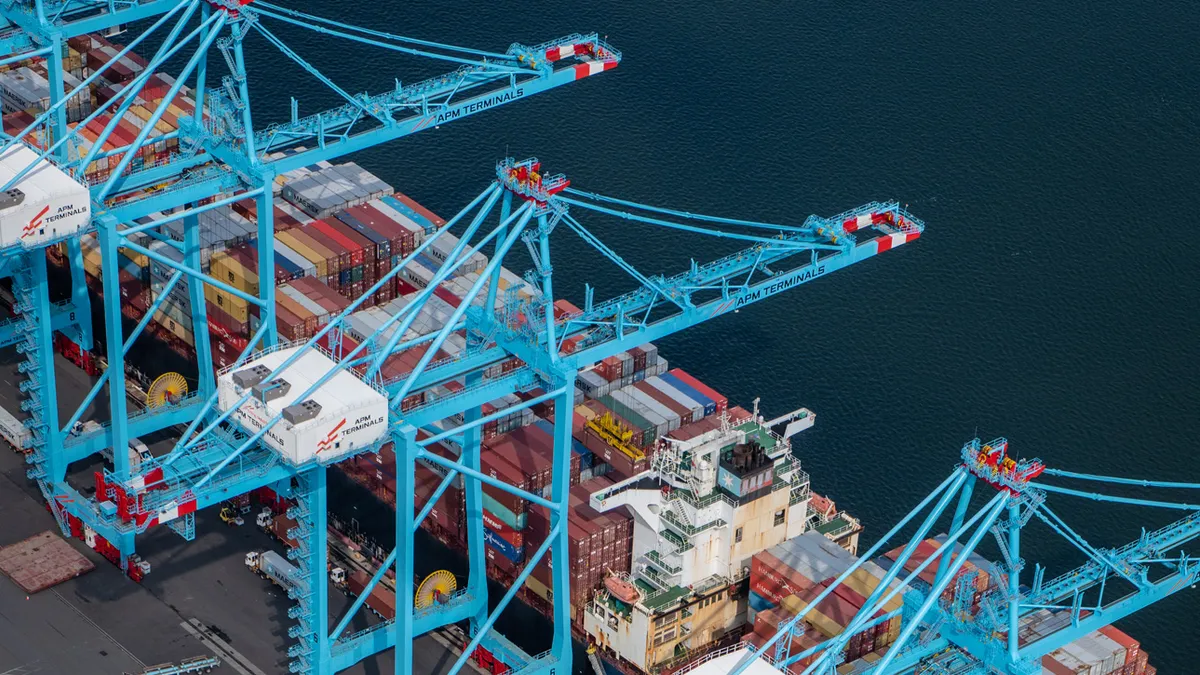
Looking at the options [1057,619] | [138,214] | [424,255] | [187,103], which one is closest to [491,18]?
[187,103]

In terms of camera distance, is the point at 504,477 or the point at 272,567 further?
the point at 272,567

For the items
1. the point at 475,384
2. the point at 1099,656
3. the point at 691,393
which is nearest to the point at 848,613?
the point at 1099,656

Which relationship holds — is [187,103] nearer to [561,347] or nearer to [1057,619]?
[561,347]

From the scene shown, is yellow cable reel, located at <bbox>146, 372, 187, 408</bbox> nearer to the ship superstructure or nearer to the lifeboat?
the ship superstructure

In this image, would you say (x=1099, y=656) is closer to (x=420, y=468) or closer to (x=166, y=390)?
(x=420, y=468)

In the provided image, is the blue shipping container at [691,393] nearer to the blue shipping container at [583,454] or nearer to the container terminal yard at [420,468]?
the container terminal yard at [420,468]
